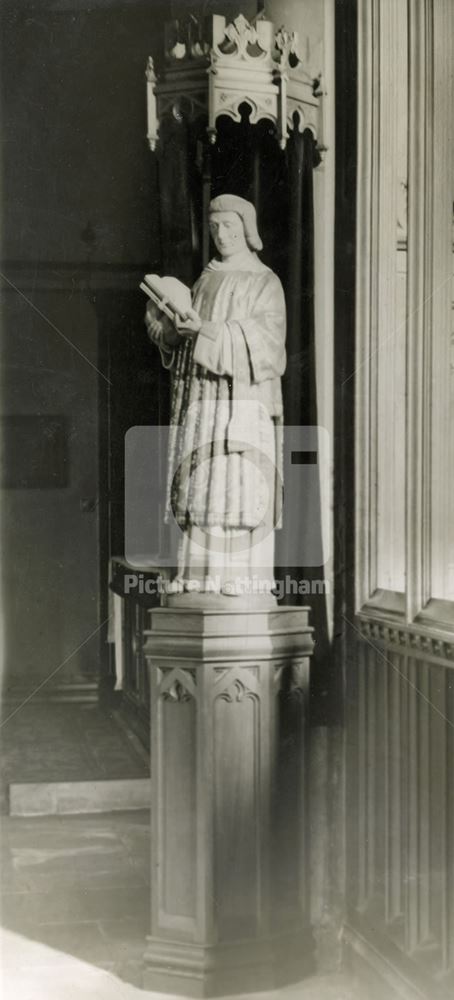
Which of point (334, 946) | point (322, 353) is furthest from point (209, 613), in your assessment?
point (334, 946)

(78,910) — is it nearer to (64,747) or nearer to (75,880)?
(75,880)

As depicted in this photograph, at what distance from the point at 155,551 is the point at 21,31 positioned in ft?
5.43

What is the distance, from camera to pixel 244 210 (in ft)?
9.16

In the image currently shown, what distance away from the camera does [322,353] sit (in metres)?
3.01

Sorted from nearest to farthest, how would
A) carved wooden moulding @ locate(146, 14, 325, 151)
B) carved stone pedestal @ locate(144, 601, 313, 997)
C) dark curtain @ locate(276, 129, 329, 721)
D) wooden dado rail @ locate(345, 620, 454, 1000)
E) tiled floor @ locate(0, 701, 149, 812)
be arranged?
wooden dado rail @ locate(345, 620, 454, 1000) → carved stone pedestal @ locate(144, 601, 313, 997) → carved wooden moulding @ locate(146, 14, 325, 151) → dark curtain @ locate(276, 129, 329, 721) → tiled floor @ locate(0, 701, 149, 812)

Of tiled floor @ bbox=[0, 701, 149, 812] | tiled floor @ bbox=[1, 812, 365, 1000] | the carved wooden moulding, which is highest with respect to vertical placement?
the carved wooden moulding

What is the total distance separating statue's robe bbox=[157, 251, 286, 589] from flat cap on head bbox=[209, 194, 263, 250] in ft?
0.13

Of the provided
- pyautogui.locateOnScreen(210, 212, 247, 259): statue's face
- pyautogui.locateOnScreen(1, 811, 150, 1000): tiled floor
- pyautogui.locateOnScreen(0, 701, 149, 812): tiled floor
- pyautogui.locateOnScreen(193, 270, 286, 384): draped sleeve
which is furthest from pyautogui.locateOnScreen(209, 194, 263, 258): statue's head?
pyautogui.locateOnScreen(1, 811, 150, 1000): tiled floor

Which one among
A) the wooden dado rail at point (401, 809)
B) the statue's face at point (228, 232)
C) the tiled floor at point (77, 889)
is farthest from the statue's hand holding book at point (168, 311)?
the tiled floor at point (77, 889)

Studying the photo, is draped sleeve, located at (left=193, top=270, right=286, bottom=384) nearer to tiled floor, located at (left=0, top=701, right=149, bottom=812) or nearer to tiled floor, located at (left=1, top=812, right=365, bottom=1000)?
tiled floor, located at (left=0, top=701, right=149, bottom=812)

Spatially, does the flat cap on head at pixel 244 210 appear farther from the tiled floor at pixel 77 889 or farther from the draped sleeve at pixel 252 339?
the tiled floor at pixel 77 889

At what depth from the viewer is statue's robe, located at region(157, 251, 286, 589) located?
2.76 m

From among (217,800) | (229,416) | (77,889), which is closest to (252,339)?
(229,416)

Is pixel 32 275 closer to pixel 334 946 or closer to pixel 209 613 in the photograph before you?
pixel 209 613
